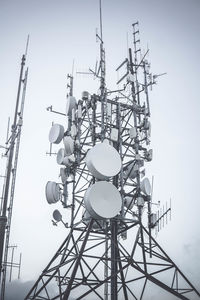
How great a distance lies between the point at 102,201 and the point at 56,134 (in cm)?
541

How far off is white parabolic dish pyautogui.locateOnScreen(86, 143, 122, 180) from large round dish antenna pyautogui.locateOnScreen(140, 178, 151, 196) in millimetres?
2396

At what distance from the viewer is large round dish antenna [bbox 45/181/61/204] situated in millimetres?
14133

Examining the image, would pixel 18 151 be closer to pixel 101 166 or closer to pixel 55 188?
pixel 55 188

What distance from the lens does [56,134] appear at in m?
15.8

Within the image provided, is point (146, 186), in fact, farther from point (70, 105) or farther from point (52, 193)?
point (70, 105)

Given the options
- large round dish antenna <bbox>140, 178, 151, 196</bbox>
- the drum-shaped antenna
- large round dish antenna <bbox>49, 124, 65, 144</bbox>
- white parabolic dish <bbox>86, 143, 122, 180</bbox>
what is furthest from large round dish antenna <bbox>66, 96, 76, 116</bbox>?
large round dish antenna <bbox>140, 178, 151, 196</bbox>

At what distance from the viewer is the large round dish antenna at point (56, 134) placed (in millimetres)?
15617

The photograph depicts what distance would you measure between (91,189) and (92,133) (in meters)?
3.52

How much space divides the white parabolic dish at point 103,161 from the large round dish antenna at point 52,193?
277cm

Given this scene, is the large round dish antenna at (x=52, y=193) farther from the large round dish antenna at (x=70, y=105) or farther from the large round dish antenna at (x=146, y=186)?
the large round dish antenna at (x=70, y=105)

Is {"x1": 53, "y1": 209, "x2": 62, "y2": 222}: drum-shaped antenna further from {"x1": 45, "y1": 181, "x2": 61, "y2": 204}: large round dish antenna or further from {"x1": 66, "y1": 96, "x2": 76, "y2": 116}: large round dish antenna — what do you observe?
{"x1": 66, "y1": 96, "x2": 76, "y2": 116}: large round dish antenna

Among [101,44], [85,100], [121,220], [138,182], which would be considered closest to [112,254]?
[121,220]

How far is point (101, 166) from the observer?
1248 centimetres

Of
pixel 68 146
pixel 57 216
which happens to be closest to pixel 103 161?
pixel 68 146
